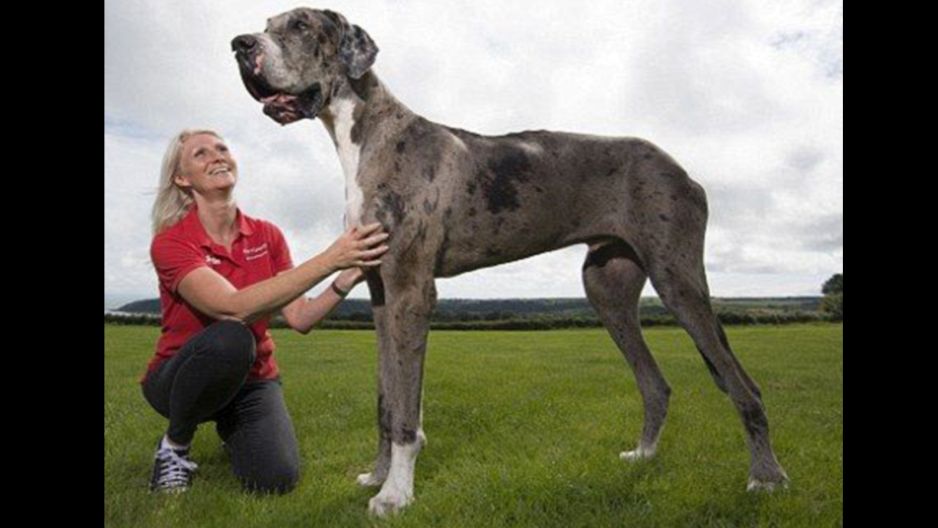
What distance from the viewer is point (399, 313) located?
3781 millimetres

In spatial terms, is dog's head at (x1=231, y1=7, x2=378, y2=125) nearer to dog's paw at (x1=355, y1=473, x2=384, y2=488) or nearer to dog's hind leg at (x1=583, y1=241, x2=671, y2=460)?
dog's hind leg at (x1=583, y1=241, x2=671, y2=460)

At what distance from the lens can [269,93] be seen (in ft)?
11.3

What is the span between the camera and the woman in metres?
4.29

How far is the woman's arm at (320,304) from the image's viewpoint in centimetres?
461

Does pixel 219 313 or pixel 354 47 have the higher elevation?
pixel 354 47

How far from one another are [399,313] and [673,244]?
4.91ft

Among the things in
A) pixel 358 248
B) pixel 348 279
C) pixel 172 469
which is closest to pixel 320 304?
pixel 348 279

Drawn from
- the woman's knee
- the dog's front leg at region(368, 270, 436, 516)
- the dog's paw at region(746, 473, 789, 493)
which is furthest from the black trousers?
the dog's paw at region(746, 473, 789, 493)

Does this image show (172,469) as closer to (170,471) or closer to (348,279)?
(170,471)

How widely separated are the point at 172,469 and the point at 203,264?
4.12 feet

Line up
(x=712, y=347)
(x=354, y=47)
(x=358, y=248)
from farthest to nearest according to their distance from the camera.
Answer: (x=712, y=347), (x=358, y=248), (x=354, y=47)
